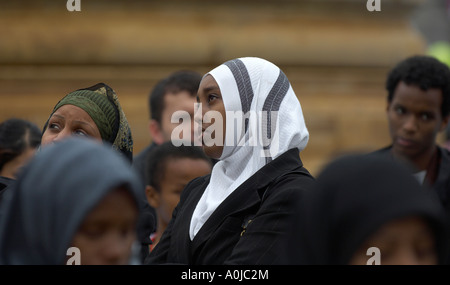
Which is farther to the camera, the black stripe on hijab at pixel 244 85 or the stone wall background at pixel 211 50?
the stone wall background at pixel 211 50

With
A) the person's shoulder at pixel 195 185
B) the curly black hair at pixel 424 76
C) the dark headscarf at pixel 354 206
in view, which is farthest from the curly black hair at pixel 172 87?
the dark headscarf at pixel 354 206

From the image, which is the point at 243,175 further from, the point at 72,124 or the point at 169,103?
the point at 169,103

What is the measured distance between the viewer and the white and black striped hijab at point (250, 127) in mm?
3508

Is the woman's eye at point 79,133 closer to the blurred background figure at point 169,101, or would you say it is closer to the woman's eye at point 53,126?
the woman's eye at point 53,126

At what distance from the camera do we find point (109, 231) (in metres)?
2.23

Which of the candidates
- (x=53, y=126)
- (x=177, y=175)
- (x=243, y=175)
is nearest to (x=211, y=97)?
(x=243, y=175)

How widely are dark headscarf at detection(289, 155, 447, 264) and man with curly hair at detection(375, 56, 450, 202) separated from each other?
235 cm

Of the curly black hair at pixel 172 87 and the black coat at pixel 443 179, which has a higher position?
the curly black hair at pixel 172 87

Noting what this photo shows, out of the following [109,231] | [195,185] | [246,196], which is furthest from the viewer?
[195,185]

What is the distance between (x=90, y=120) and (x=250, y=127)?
63 centimetres

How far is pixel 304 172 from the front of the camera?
3.38 metres

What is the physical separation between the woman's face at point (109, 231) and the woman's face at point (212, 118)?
50.6 inches
